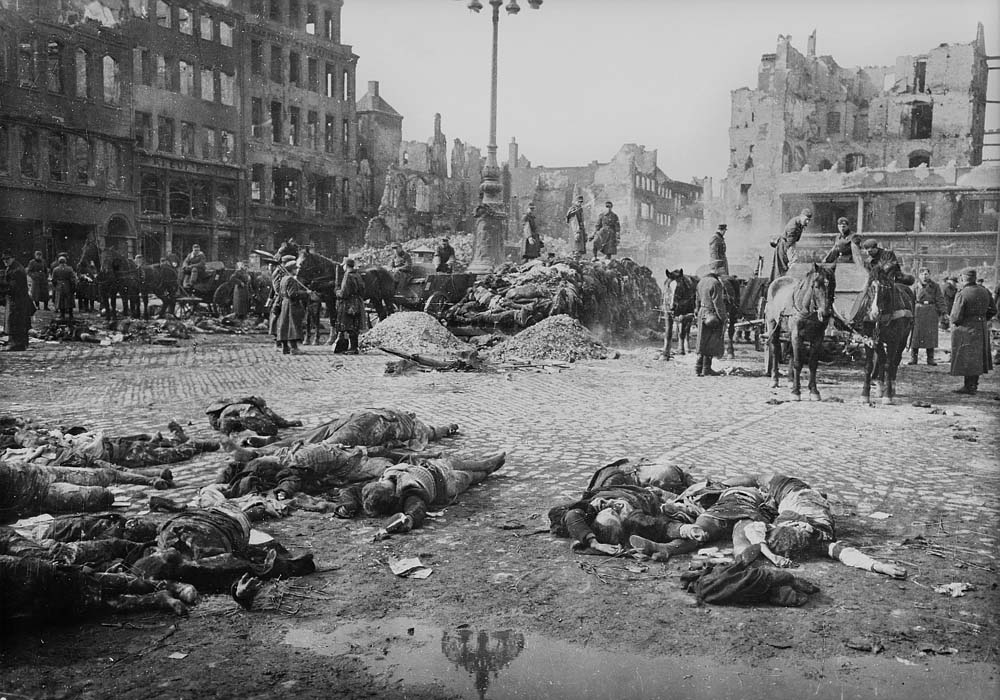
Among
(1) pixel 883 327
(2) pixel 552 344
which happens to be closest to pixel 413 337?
(2) pixel 552 344

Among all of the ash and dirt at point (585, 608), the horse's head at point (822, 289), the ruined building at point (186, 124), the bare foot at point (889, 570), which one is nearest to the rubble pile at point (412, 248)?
the ruined building at point (186, 124)

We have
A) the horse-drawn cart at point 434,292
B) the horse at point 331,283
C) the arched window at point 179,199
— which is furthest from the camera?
the arched window at point 179,199

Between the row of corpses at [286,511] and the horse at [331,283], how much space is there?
1035 cm

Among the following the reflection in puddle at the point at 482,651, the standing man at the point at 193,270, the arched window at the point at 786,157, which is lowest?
the reflection in puddle at the point at 482,651

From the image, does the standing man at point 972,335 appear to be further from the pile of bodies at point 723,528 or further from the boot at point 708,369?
the pile of bodies at point 723,528

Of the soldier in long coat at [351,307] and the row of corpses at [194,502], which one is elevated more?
the soldier in long coat at [351,307]

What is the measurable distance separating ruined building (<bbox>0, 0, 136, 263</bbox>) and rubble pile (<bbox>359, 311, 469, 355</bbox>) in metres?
17.2

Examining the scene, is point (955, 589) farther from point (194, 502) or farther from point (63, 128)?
point (63, 128)

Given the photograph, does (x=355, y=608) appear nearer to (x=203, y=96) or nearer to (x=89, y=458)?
(x=89, y=458)

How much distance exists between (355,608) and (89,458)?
3.69 meters

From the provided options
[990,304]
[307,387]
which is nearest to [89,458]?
[307,387]

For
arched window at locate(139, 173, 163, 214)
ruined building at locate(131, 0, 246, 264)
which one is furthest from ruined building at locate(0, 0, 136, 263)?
arched window at locate(139, 173, 163, 214)

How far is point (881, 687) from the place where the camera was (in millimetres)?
3520

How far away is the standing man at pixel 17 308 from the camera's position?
49.8 feet
